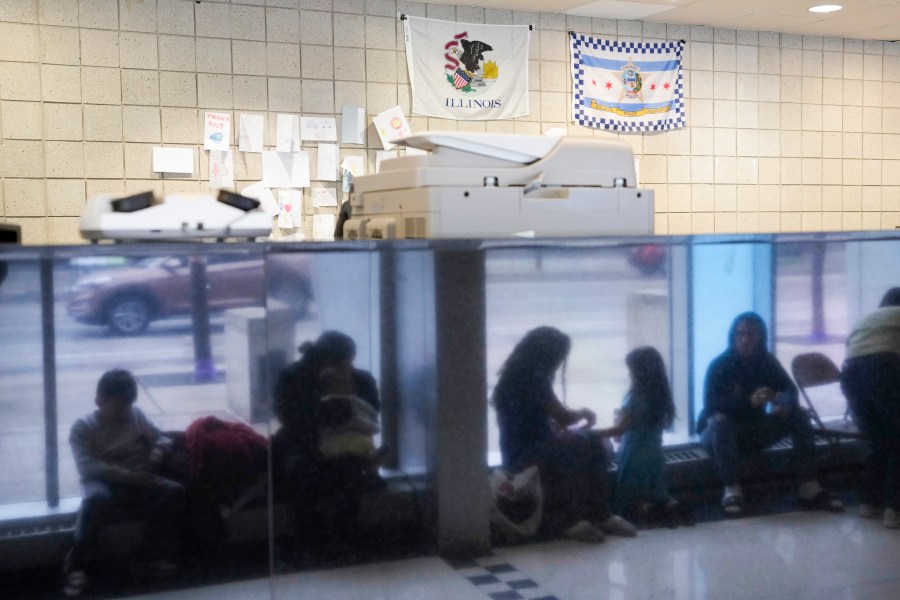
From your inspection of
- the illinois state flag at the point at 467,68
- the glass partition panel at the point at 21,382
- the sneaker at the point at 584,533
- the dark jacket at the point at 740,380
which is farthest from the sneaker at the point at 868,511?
the illinois state flag at the point at 467,68

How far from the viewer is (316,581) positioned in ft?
6.15

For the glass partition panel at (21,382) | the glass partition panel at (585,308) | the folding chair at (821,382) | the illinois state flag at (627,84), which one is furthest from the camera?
the illinois state flag at (627,84)

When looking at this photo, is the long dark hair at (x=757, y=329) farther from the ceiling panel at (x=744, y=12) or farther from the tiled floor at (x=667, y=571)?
the ceiling panel at (x=744, y=12)

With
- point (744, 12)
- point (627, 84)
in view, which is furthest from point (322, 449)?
point (744, 12)

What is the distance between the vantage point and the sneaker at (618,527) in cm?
207

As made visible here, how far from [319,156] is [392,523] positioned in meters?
2.99

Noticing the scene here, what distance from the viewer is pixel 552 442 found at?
6.69 ft

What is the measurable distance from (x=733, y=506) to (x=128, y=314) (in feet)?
4.42

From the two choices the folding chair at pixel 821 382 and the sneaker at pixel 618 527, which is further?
the folding chair at pixel 821 382

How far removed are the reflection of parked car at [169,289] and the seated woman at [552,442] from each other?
46 cm

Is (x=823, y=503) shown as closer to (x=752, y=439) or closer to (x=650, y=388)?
(x=752, y=439)

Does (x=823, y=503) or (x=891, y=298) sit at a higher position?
(x=891, y=298)

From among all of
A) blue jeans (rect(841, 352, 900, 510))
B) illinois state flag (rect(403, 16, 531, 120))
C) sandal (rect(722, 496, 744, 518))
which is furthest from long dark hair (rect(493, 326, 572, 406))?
illinois state flag (rect(403, 16, 531, 120))

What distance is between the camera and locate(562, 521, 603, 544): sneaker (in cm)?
204
